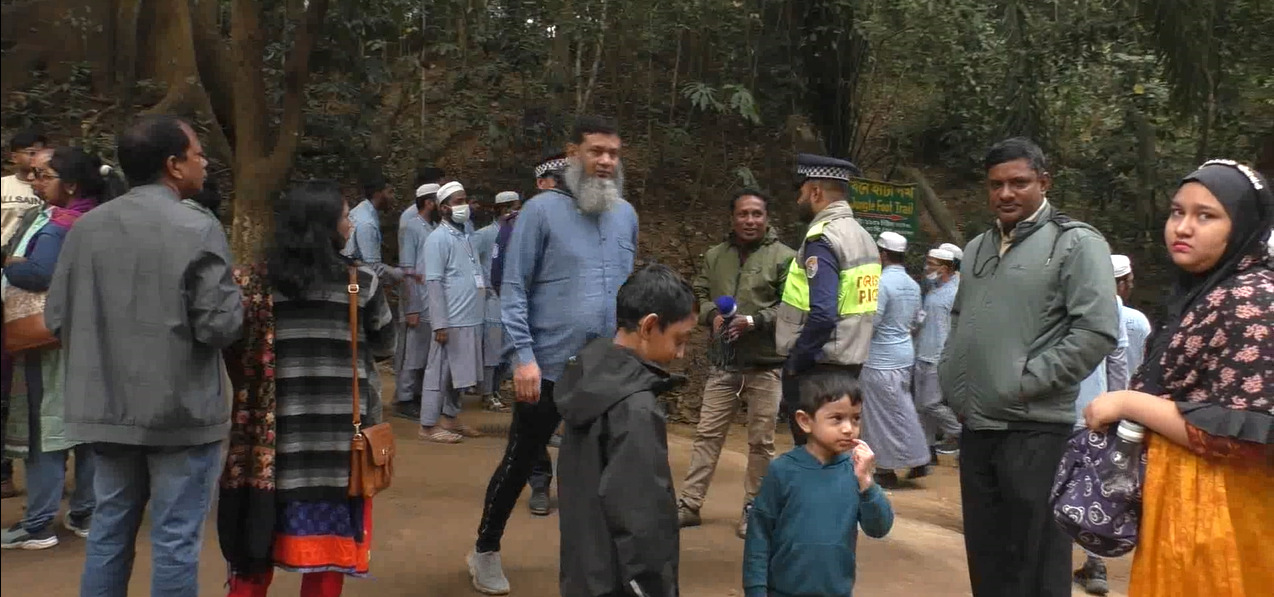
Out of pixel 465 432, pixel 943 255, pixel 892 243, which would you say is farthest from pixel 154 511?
pixel 943 255

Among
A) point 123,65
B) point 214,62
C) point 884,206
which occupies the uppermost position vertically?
point 214,62

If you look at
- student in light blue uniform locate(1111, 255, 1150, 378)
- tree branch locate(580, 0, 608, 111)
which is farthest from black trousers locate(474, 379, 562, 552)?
tree branch locate(580, 0, 608, 111)

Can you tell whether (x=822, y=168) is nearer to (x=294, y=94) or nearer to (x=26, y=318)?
(x=26, y=318)

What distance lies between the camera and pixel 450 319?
8.74 m

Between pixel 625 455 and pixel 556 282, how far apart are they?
186 centimetres

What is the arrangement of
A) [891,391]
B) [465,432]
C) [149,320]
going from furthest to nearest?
[465,432] < [891,391] < [149,320]

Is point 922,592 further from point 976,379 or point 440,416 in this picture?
point 440,416

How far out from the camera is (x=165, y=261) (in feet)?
11.6

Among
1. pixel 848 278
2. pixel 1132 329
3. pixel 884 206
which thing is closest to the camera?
pixel 848 278

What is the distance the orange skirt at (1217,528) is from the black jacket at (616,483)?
1370 mm

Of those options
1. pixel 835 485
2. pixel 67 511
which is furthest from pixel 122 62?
pixel 835 485

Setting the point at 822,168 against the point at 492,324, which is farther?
the point at 492,324

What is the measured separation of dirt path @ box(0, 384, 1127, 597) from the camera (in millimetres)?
5117

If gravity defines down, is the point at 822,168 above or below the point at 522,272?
above
